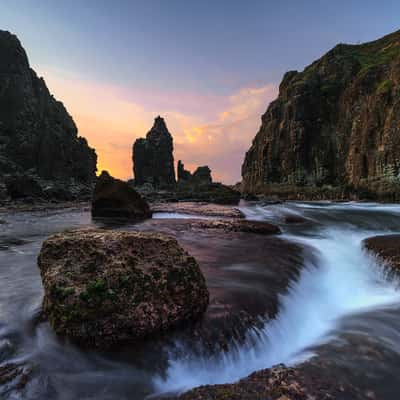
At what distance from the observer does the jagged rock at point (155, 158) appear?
122m

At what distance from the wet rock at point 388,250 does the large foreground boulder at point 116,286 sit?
5.87 meters

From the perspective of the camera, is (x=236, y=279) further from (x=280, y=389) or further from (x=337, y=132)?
(x=337, y=132)

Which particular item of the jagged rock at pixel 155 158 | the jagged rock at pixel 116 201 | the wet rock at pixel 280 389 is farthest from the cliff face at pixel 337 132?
the jagged rock at pixel 155 158

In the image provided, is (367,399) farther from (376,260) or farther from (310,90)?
(310,90)

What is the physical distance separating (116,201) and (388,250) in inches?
638

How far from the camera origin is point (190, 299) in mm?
3934

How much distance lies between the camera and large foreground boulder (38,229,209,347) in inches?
132

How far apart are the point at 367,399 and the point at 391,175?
36.5 metres

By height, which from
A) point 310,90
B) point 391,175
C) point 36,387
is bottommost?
point 36,387

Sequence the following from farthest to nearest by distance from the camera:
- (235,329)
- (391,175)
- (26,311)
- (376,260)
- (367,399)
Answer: (391,175)
(376,260)
(26,311)
(235,329)
(367,399)

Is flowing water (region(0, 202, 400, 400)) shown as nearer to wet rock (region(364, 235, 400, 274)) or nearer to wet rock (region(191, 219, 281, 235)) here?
wet rock (region(364, 235, 400, 274))

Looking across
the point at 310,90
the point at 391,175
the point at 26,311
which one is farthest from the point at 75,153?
the point at 26,311

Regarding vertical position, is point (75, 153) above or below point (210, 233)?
above

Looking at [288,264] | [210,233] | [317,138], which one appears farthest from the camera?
[317,138]
